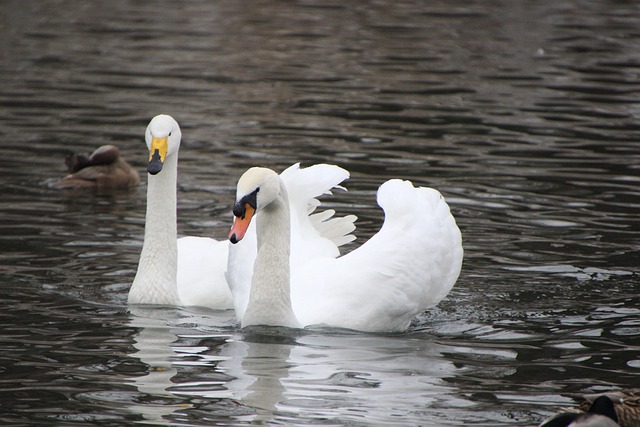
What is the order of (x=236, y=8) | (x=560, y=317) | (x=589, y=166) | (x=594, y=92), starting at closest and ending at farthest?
(x=560, y=317)
(x=589, y=166)
(x=594, y=92)
(x=236, y=8)

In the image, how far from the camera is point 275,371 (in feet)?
24.7

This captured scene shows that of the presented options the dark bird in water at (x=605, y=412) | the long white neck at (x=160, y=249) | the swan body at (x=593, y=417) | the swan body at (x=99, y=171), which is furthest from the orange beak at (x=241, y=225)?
the swan body at (x=99, y=171)

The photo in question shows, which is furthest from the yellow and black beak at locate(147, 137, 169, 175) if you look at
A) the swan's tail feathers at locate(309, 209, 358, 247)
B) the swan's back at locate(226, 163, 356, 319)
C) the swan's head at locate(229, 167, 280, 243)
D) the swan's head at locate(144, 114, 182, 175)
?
the swan's tail feathers at locate(309, 209, 358, 247)

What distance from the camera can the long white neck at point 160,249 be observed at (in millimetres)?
9242

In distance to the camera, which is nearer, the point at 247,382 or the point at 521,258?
the point at 247,382

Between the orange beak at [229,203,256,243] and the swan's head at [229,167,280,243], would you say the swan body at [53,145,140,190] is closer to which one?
the swan's head at [229,167,280,243]

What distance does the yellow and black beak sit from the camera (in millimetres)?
8845

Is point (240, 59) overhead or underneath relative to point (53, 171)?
overhead

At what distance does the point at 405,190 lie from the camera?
29.3ft

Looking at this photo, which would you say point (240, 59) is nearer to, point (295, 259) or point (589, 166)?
point (589, 166)

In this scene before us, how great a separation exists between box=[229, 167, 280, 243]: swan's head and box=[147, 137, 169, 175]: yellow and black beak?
105cm

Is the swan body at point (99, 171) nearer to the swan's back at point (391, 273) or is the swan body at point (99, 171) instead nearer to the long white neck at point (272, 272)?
the swan's back at point (391, 273)

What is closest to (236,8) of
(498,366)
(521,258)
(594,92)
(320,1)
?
(320,1)

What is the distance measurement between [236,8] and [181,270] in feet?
74.5
